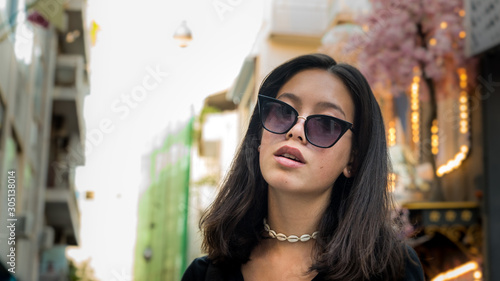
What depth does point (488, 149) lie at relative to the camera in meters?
6.93

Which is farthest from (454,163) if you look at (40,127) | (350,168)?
(350,168)

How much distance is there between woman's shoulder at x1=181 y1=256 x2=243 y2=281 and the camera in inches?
77.1

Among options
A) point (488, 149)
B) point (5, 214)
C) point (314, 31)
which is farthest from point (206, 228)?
point (314, 31)

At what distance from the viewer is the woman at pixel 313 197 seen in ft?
6.05

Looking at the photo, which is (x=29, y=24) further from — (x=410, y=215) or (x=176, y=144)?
(x=410, y=215)

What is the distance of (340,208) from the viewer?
1960 mm

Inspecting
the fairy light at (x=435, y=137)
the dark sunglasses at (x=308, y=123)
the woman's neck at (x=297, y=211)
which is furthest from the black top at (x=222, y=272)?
the fairy light at (x=435, y=137)

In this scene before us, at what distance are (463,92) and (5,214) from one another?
5395 mm

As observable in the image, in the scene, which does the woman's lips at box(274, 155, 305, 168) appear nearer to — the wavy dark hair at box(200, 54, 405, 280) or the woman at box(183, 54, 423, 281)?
the woman at box(183, 54, 423, 281)

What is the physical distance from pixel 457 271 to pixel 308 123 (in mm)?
6652

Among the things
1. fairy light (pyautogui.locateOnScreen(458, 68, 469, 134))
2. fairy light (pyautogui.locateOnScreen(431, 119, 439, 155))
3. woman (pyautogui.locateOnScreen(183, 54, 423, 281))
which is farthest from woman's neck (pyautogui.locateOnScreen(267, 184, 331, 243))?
fairy light (pyautogui.locateOnScreen(431, 119, 439, 155))

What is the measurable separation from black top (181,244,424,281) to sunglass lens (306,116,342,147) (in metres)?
0.37

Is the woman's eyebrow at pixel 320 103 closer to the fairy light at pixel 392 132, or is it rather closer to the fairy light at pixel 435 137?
the fairy light at pixel 435 137

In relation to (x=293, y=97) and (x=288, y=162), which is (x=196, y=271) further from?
(x=293, y=97)
